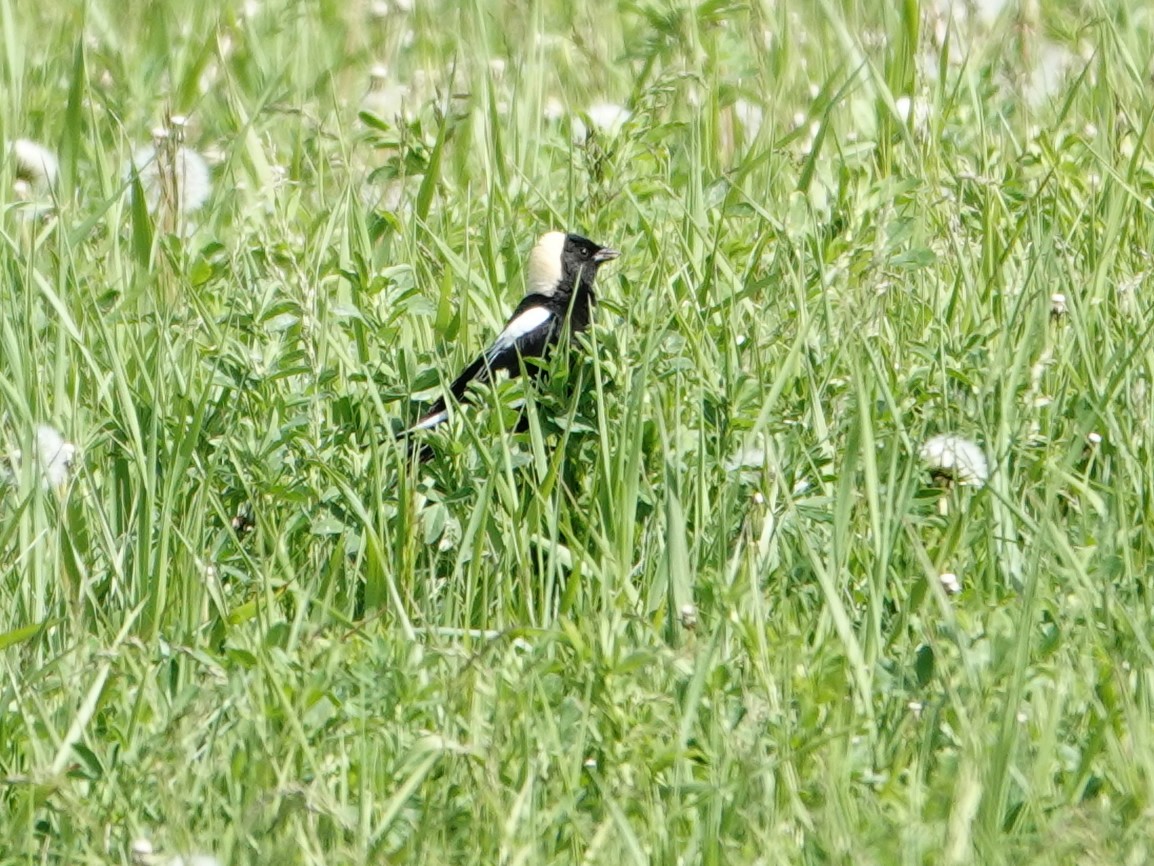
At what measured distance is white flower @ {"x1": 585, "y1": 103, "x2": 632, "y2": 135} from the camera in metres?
4.03

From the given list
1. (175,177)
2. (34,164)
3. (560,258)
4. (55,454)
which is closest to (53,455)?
(55,454)

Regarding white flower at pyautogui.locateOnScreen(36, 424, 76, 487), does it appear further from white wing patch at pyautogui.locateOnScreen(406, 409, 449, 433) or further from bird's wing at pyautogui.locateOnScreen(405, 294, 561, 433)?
bird's wing at pyautogui.locateOnScreen(405, 294, 561, 433)

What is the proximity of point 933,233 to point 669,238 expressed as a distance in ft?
2.04

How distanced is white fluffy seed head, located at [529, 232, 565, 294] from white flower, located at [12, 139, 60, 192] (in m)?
1.14

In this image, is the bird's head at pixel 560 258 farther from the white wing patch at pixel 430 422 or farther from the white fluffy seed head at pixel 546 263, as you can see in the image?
the white wing patch at pixel 430 422

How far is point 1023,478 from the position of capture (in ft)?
10.2

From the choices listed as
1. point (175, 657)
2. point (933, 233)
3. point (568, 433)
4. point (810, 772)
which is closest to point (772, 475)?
point (568, 433)

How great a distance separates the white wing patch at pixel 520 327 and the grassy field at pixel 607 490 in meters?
0.07

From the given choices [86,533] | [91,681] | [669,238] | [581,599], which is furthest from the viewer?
[669,238]

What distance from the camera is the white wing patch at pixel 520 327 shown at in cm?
384

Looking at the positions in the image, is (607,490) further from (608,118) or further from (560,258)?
(608,118)

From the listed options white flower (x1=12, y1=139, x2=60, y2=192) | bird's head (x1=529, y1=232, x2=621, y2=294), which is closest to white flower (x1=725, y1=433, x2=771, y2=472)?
bird's head (x1=529, y1=232, x2=621, y2=294)

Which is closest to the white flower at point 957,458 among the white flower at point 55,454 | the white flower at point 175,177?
the white flower at point 55,454

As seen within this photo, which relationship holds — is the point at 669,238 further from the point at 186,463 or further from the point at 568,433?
the point at 186,463
